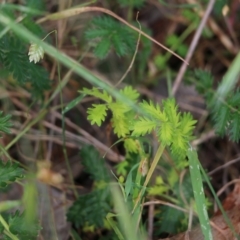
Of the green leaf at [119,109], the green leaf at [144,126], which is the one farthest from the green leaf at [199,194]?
the green leaf at [119,109]

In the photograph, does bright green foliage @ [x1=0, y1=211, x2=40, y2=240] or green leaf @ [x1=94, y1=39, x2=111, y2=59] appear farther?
green leaf @ [x1=94, y1=39, x2=111, y2=59]

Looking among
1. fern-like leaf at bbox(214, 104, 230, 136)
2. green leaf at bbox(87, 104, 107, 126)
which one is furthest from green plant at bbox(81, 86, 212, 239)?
fern-like leaf at bbox(214, 104, 230, 136)

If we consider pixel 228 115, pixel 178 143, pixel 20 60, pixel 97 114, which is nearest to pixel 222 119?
pixel 228 115

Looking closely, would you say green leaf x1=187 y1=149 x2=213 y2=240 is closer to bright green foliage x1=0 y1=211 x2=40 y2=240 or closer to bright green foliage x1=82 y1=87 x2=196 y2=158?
bright green foliage x1=82 y1=87 x2=196 y2=158

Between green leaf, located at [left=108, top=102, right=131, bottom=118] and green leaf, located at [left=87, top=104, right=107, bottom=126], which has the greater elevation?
green leaf, located at [left=108, top=102, right=131, bottom=118]

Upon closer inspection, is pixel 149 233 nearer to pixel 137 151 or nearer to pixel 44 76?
pixel 137 151

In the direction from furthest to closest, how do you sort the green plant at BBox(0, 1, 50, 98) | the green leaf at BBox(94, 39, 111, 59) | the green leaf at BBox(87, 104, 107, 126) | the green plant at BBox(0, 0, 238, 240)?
the green leaf at BBox(94, 39, 111, 59) → the green plant at BBox(0, 1, 50, 98) → the green leaf at BBox(87, 104, 107, 126) → the green plant at BBox(0, 0, 238, 240)

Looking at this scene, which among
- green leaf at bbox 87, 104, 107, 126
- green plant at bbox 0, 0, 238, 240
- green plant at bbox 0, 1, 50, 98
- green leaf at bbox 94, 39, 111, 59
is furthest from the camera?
green leaf at bbox 94, 39, 111, 59

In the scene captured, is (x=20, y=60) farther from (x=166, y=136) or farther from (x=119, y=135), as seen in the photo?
(x=166, y=136)

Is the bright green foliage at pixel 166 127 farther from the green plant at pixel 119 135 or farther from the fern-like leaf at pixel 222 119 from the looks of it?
the fern-like leaf at pixel 222 119
